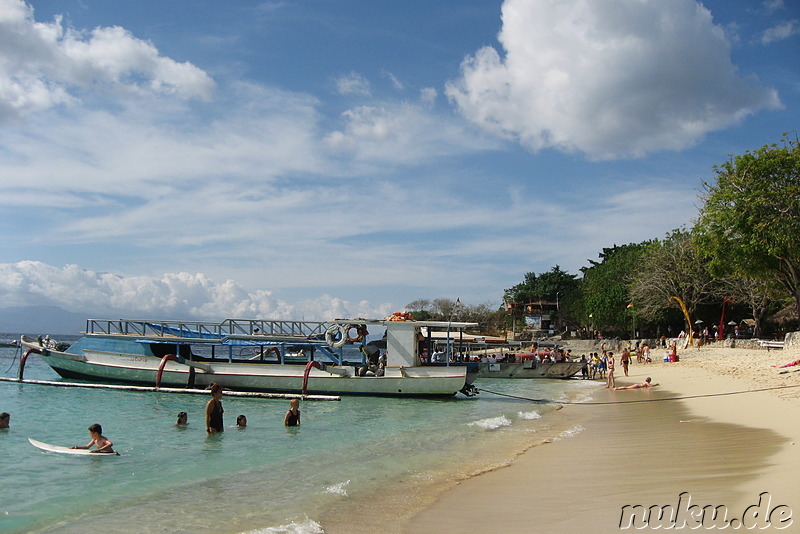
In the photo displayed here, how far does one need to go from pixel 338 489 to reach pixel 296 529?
2.10m

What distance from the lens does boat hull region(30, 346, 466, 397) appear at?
2286cm

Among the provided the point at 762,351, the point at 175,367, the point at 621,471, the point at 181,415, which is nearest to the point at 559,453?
the point at 621,471

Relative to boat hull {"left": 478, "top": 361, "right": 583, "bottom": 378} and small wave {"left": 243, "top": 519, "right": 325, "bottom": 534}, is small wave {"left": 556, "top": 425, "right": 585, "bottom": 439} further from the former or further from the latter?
boat hull {"left": 478, "top": 361, "right": 583, "bottom": 378}

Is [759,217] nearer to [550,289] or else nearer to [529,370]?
[529,370]

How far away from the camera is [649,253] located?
55906 mm

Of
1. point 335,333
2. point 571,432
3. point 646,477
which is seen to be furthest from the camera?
point 335,333

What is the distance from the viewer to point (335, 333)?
24703 millimetres

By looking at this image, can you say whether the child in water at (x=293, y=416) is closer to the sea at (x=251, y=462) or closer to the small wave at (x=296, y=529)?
the sea at (x=251, y=462)

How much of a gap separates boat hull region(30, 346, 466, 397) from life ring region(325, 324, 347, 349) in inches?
41.7

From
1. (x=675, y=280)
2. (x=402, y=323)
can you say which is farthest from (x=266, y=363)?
(x=675, y=280)

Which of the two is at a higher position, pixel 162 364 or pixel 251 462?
pixel 162 364

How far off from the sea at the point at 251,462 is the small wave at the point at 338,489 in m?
0.02

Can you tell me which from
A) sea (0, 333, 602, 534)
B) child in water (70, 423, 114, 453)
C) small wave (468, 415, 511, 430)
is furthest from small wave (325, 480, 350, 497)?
small wave (468, 415, 511, 430)

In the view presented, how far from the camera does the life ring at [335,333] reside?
78.9ft
